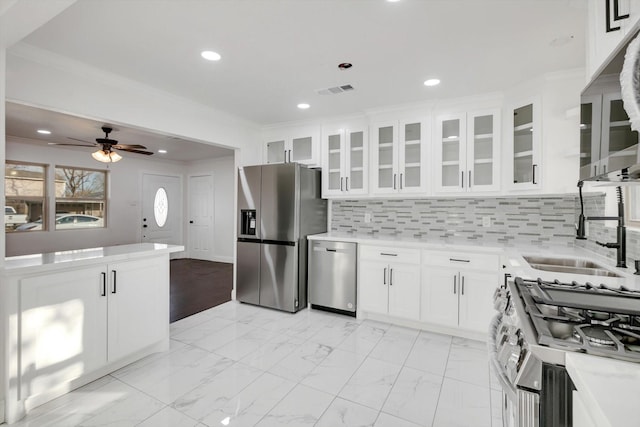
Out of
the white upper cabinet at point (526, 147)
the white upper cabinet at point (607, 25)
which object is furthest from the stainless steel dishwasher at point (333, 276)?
the white upper cabinet at point (607, 25)

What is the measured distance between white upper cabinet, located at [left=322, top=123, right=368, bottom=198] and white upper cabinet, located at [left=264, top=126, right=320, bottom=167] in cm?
13

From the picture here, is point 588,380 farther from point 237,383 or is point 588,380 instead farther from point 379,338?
point 379,338

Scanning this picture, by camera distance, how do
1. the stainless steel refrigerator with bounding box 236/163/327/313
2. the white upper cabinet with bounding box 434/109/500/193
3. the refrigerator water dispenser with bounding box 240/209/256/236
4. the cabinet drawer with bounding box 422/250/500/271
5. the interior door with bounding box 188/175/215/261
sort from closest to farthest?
the cabinet drawer with bounding box 422/250/500/271, the white upper cabinet with bounding box 434/109/500/193, the stainless steel refrigerator with bounding box 236/163/327/313, the refrigerator water dispenser with bounding box 240/209/256/236, the interior door with bounding box 188/175/215/261

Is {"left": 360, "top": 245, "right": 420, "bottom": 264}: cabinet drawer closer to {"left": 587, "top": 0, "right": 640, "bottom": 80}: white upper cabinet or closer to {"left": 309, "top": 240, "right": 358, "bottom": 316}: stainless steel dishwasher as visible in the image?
{"left": 309, "top": 240, "right": 358, "bottom": 316}: stainless steel dishwasher

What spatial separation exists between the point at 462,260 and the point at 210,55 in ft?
9.49

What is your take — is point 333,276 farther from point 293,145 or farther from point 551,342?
point 551,342

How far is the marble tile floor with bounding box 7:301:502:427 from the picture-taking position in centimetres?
183

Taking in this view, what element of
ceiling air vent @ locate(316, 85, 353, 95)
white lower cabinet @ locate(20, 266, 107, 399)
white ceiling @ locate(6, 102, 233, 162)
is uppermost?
ceiling air vent @ locate(316, 85, 353, 95)

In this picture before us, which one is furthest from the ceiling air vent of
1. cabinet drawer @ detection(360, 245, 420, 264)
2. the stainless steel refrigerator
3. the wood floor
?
the wood floor

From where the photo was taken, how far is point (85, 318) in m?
2.08

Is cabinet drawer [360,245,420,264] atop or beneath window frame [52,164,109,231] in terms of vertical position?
beneath

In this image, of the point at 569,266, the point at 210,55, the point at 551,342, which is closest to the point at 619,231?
the point at 569,266

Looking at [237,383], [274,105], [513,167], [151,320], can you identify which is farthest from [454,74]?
[151,320]

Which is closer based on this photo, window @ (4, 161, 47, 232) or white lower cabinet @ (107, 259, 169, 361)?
white lower cabinet @ (107, 259, 169, 361)
